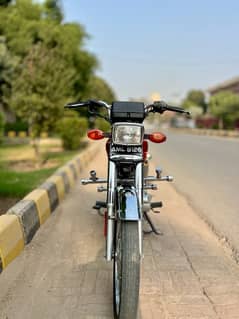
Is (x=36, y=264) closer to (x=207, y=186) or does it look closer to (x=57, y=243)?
(x=57, y=243)

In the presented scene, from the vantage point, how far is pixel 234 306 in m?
3.34

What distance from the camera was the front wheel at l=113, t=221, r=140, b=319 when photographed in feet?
9.34

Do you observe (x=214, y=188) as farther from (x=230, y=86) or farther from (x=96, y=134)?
(x=230, y=86)

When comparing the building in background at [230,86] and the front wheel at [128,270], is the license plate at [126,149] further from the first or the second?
the building in background at [230,86]

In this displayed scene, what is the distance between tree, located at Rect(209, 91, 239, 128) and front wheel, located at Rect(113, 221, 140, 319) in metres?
48.3

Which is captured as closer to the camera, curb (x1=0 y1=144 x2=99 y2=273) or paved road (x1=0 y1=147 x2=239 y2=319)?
paved road (x1=0 y1=147 x2=239 y2=319)

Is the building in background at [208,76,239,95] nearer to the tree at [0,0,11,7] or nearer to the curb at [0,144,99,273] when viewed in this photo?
the tree at [0,0,11,7]

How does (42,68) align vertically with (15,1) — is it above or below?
below

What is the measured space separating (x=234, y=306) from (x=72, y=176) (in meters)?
6.58

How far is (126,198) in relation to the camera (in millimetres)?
3182

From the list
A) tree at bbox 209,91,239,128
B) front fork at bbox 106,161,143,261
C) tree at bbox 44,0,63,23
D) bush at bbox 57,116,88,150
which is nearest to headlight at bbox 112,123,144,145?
front fork at bbox 106,161,143,261

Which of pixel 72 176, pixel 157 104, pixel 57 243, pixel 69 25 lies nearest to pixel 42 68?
pixel 72 176

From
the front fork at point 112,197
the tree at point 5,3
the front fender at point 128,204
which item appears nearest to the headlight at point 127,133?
the front fork at point 112,197

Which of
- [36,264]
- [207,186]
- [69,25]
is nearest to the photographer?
[36,264]
